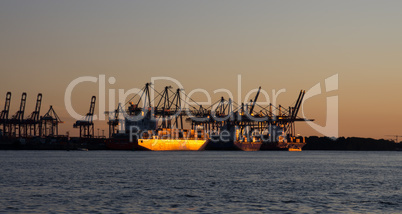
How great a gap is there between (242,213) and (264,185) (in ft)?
Answer: 57.8

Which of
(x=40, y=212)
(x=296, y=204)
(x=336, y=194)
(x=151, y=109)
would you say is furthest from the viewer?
(x=151, y=109)

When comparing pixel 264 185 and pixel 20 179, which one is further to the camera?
pixel 20 179

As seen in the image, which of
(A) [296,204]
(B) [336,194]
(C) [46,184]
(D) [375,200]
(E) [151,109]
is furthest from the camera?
(E) [151,109]

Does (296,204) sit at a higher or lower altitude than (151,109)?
lower

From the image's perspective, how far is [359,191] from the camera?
44.2 m

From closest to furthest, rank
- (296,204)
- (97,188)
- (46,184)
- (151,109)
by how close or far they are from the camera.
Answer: (296,204) < (97,188) < (46,184) < (151,109)

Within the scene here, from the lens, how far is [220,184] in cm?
4941

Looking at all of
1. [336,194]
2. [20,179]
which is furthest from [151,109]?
[336,194]

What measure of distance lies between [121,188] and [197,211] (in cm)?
1389

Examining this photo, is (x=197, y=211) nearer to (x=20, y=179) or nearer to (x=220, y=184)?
(x=220, y=184)

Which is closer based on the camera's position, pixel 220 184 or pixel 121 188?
pixel 121 188

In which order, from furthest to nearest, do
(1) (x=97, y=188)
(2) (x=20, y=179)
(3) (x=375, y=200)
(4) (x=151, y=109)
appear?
(4) (x=151, y=109)
(2) (x=20, y=179)
(1) (x=97, y=188)
(3) (x=375, y=200)

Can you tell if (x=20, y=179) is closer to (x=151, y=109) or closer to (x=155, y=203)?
(x=155, y=203)

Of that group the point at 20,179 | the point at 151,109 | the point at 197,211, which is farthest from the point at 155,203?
the point at 151,109
